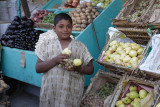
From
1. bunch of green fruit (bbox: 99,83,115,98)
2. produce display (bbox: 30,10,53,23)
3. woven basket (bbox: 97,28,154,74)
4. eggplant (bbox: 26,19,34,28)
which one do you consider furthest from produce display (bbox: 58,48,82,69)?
produce display (bbox: 30,10,53,23)

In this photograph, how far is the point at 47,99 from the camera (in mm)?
2100

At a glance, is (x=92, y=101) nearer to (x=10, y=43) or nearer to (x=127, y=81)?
(x=127, y=81)

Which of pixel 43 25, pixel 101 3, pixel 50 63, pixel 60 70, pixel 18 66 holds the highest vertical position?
pixel 101 3

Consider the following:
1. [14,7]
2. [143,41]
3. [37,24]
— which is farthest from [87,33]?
[14,7]

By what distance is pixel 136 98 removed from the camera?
252 cm

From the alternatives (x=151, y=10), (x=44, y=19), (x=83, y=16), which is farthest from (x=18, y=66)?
(x=151, y=10)

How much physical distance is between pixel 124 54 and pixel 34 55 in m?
1.99

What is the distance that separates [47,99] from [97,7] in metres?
2.93

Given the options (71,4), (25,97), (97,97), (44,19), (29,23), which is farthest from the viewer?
(71,4)

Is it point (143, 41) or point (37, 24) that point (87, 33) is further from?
point (37, 24)

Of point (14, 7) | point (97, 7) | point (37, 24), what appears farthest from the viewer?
point (14, 7)

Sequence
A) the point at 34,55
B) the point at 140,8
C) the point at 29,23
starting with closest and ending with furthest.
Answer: the point at 140,8
the point at 34,55
the point at 29,23

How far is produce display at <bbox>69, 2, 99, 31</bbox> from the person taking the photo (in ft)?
13.0

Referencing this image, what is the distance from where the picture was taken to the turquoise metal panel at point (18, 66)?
3.99 meters
